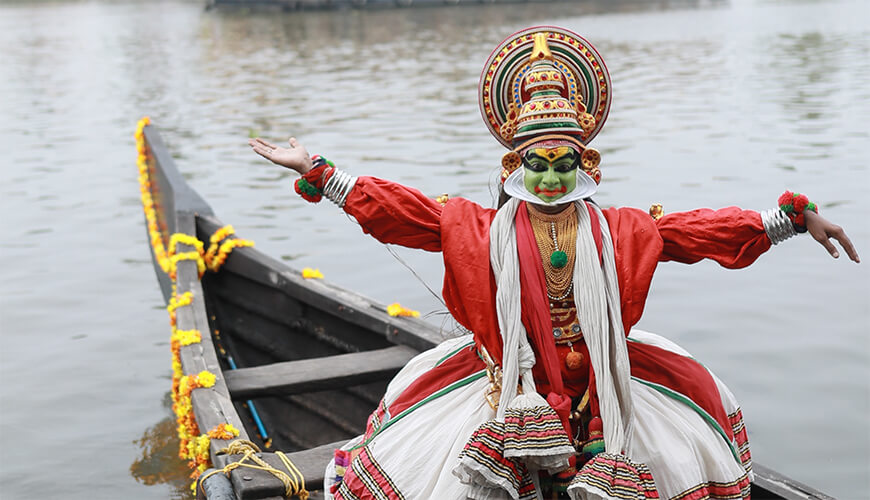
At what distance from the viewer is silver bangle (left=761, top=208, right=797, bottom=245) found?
256cm

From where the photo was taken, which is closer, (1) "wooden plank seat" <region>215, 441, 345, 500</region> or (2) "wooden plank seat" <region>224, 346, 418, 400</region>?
(1) "wooden plank seat" <region>215, 441, 345, 500</region>

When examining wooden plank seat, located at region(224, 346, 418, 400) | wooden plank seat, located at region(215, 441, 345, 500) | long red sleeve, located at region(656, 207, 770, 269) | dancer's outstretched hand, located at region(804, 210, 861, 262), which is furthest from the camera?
wooden plank seat, located at region(224, 346, 418, 400)

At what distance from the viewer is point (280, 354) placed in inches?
204

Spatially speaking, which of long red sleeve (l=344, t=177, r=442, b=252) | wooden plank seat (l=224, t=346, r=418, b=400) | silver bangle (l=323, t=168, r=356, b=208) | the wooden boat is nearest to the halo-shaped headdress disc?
long red sleeve (l=344, t=177, r=442, b=252)

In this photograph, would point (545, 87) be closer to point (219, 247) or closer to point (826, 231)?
point (826, 231)

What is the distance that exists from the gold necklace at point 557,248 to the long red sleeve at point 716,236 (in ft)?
0.85

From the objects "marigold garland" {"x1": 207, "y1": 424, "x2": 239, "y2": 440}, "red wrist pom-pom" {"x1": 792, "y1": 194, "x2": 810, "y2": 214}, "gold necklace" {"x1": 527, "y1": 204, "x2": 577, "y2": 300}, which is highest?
"red wrist pom-pom" {"x1": 792, "y1": 194, "x2": 810, "y2": 214}

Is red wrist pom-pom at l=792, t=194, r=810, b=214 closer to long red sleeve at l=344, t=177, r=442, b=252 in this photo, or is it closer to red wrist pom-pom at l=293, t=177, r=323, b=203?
long red sleeve at l=344, t=177, r=442, b=252

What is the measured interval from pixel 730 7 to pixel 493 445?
119 ft

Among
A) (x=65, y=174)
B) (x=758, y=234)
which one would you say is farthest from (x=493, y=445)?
(x=65, y=174)

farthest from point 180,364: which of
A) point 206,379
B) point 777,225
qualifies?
point 777,225

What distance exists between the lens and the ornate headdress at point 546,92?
2.66m

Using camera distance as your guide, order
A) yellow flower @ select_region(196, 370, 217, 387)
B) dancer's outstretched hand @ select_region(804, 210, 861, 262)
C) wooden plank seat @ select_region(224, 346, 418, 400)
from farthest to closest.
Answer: wooden plank seat @ select_region(224, 346, 418, 400) < yellow flower @ select_region(196, 370, 217, 387) < dancer's outstretched hand @ select_region(804, 210, 861, 262)

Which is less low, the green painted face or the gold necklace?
the green painted face
